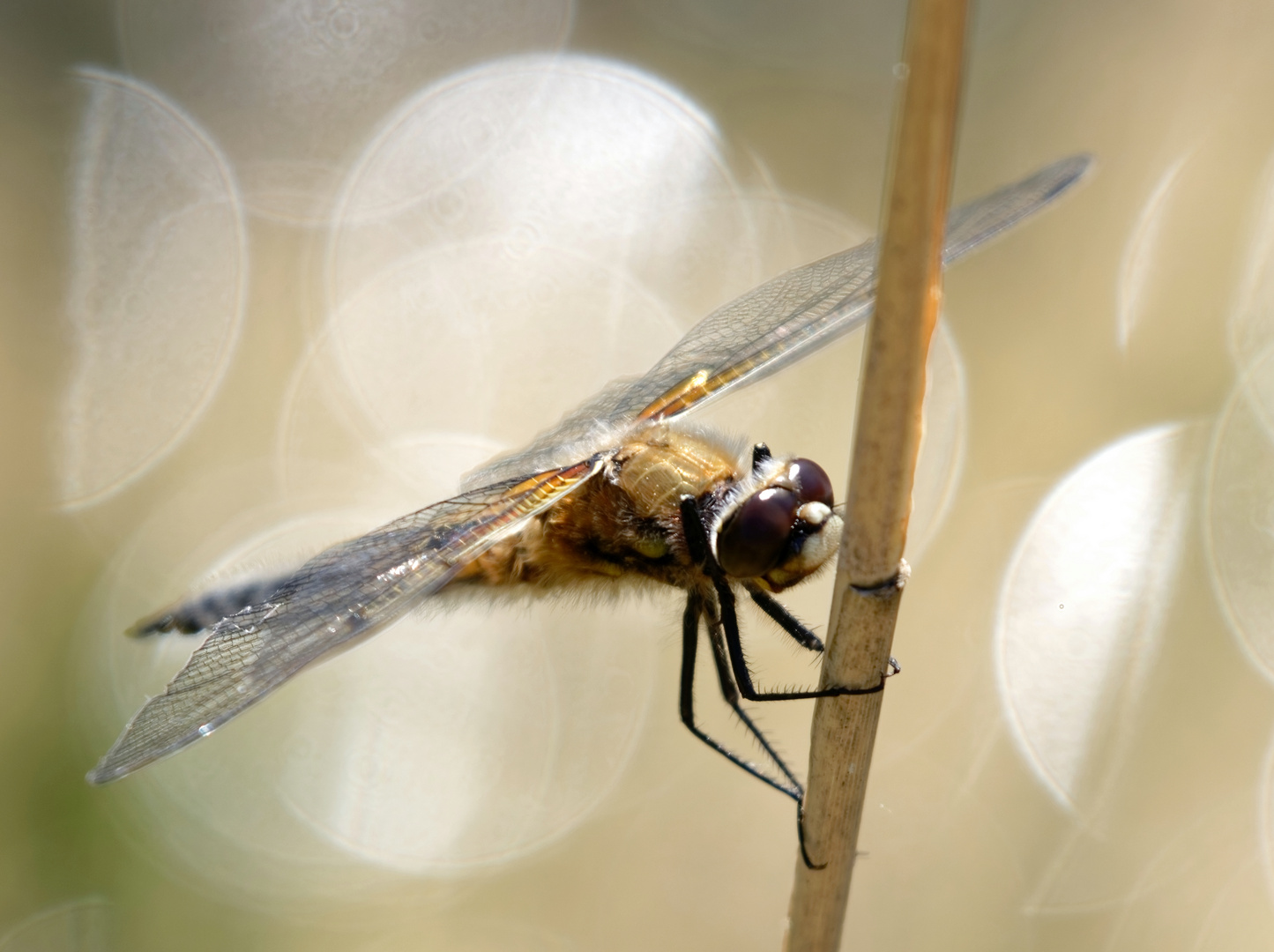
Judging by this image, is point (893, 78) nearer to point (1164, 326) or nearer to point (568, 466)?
point (1164, 326)

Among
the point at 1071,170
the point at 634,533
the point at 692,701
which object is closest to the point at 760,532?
the point at 634,533

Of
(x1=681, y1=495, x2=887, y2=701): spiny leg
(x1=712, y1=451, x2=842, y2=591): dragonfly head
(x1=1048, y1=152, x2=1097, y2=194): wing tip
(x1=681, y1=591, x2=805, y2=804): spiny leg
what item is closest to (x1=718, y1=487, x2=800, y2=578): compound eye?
(x1=712, y1=451, x2=842, y2=591): dragonfly head

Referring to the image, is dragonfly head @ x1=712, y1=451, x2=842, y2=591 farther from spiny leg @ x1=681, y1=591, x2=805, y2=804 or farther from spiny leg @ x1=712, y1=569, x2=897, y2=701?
spiny leg @ x1=681, y1=591, x2=805, y2=804

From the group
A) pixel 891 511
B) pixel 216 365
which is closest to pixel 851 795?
pixel 891 511

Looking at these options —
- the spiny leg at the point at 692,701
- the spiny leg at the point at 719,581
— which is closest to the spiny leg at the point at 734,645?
the spiny leg at the point at 719,581

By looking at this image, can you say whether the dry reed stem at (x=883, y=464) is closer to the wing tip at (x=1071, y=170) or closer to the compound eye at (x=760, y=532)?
the compound eye at (x=760, y=532)

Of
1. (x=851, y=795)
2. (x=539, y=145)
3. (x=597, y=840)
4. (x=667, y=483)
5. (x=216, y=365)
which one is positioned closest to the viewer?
(x=851, y=795)

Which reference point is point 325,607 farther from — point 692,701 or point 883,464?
point 883,464
